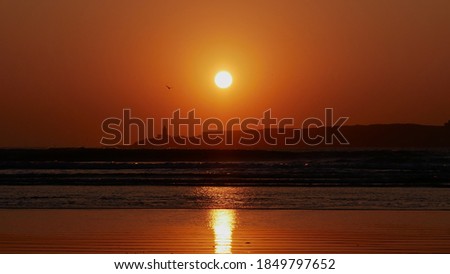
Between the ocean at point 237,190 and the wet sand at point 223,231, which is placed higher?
the ocean at point 237,190

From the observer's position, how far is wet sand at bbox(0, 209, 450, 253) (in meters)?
11.3

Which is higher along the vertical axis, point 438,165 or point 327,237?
point 438,165

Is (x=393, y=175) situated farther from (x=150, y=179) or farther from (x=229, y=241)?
(x=229, y=241)

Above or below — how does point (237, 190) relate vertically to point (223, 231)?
above

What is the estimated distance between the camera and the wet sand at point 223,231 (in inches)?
446

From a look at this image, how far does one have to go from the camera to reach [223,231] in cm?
1314

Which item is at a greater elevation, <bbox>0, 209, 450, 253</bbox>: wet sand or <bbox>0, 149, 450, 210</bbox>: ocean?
<bbox>0, 149, 450, 210</bbox>: ocean

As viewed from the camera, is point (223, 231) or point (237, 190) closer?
point (223, 231)

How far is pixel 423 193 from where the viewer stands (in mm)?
22344

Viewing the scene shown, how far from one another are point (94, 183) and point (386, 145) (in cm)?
4398

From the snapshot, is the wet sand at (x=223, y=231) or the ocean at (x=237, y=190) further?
the ocean at (x=237, y=190)

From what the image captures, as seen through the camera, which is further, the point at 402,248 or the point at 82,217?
the point at 82,217

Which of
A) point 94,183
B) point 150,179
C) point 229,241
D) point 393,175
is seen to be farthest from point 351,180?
point 229,241

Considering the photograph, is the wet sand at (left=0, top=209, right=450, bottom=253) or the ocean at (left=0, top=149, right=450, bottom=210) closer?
the wet sand at (left=0, top=209, right=450, bottom=253)
